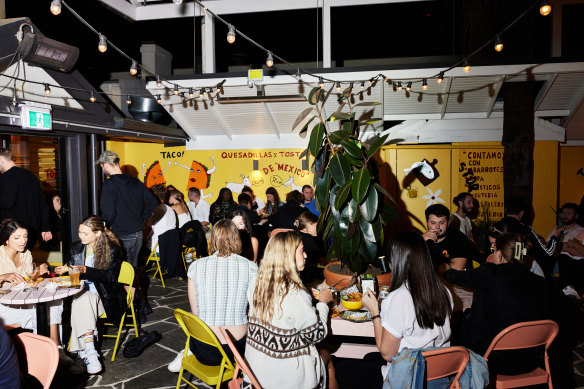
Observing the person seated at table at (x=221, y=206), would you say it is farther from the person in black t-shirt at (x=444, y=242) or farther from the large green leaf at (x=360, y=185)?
the large green leaf at (x=360, y=185)

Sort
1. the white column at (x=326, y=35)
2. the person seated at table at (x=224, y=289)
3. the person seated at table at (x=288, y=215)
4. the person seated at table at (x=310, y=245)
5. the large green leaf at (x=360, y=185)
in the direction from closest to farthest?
the person seated at table at (x=224, y=289) → the large green leaf at (x=360, y=185) → the person seated at table at (x=310, y=245) → the person seated at table at (x=288, y=215) → the white column at (x=326, y=35)

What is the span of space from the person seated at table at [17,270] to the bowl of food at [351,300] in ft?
9.63

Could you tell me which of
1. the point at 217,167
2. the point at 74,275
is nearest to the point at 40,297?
the point at 74,275

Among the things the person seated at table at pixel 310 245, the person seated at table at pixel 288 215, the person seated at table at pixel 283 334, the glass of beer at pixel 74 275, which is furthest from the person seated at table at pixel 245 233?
the person seated at table at pixel 283 334

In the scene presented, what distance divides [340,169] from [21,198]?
4503mm

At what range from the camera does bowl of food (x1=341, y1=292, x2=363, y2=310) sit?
3210mm

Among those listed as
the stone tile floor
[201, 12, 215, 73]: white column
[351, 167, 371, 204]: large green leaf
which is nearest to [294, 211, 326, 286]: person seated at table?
[351, 167, 371, 204]: large green leaf

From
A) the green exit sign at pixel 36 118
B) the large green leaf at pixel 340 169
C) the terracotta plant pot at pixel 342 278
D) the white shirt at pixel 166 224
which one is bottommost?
the terracotta plant pot at pixel 342 278

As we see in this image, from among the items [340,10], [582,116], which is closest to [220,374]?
[582,116]

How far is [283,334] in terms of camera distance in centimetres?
241

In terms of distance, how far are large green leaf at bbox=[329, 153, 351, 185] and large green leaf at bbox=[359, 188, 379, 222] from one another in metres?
0.26

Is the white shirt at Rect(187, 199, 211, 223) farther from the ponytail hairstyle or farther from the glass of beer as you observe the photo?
the glass of beer

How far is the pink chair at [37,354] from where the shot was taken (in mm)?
2367

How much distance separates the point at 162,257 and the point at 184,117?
343 cm
